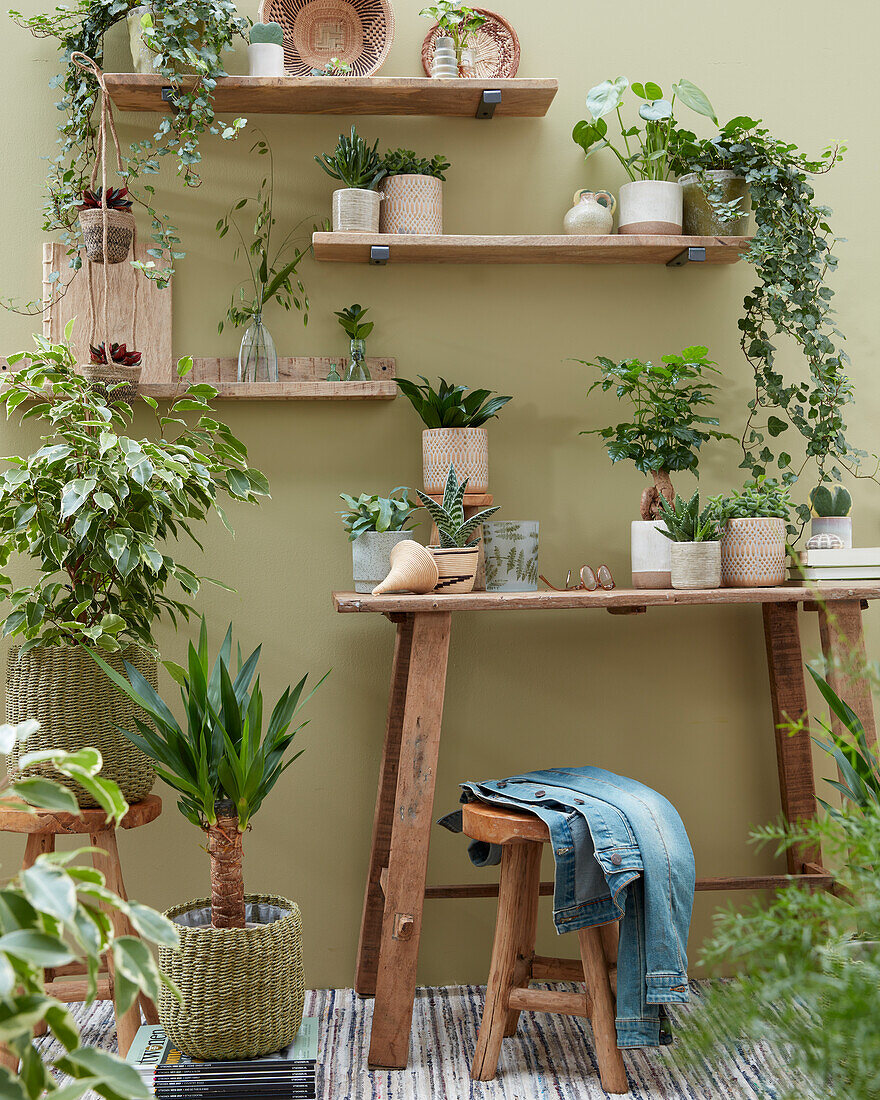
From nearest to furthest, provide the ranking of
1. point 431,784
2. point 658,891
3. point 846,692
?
point 658,891 < point 431,784 < point 846,692

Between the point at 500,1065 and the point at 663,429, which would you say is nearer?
the point at 500,1065

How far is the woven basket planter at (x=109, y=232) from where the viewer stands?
214 cm

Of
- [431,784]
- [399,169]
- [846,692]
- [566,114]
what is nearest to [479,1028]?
[431,784]

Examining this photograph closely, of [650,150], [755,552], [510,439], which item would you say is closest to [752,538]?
[755,552]

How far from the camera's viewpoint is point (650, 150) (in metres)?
2.27

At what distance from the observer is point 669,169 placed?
2297mm

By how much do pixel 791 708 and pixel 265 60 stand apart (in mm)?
1903

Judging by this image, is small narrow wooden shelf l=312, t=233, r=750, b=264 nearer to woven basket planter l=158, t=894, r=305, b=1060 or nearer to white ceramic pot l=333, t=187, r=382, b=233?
white ceramic pot l=333, t=187, r=382, b=233

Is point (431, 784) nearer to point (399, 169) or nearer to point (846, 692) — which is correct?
point (846, 692)

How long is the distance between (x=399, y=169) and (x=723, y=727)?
1.53m

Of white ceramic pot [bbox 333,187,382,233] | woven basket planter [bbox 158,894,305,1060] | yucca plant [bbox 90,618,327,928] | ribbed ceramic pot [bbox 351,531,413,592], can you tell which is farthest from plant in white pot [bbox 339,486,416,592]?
woven basket planter [bbox 158,894,305,1060]

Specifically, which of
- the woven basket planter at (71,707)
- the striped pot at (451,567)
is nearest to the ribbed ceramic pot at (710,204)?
the striped pot at (451,567)

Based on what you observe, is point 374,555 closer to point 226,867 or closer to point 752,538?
point 226,867

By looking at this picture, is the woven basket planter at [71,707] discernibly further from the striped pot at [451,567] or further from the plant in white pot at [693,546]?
the plant in white pot at [693,546]
